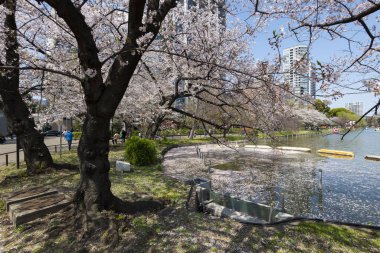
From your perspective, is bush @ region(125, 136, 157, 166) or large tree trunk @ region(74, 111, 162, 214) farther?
bush @ region(125, 136, 157, 166)

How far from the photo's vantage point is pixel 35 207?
17.2 ft

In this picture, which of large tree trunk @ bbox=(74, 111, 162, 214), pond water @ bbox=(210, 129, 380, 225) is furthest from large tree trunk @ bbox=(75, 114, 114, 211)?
pond water @ bbox=(210, 129, 380, 225)

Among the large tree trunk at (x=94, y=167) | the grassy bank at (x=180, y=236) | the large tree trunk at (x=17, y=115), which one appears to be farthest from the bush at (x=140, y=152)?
the large tree trunk at (x=94, y=167)

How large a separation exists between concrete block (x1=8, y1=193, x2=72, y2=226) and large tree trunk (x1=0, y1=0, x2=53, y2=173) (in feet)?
14.3

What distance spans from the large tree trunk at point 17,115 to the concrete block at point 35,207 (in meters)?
4.36

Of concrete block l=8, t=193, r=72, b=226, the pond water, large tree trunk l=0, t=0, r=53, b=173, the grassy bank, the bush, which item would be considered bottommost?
the pond water

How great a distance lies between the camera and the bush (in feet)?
41.5

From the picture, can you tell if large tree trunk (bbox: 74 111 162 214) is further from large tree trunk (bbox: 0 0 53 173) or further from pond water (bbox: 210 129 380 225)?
large tree trunk (bbox: 0 0 53 173)

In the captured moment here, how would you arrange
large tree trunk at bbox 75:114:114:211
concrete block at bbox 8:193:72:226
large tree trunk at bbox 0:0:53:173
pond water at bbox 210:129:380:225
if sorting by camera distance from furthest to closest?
large tree trunk at bbox 0:0:53:173, pond water at bbox 210:129:380:225, concrete block at bbox 8:193:72:226, large tree trunk at bbox 75:114:114:211

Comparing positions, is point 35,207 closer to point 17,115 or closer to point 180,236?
point 180,236

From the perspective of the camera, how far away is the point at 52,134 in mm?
42250

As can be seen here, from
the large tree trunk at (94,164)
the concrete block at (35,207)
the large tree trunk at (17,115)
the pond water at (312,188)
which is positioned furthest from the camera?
the large tree trunk at (17,115)

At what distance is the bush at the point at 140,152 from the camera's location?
12664 millimetres

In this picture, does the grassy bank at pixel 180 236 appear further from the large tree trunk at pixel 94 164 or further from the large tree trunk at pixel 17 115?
the large tree trunk at pixel 17 115
